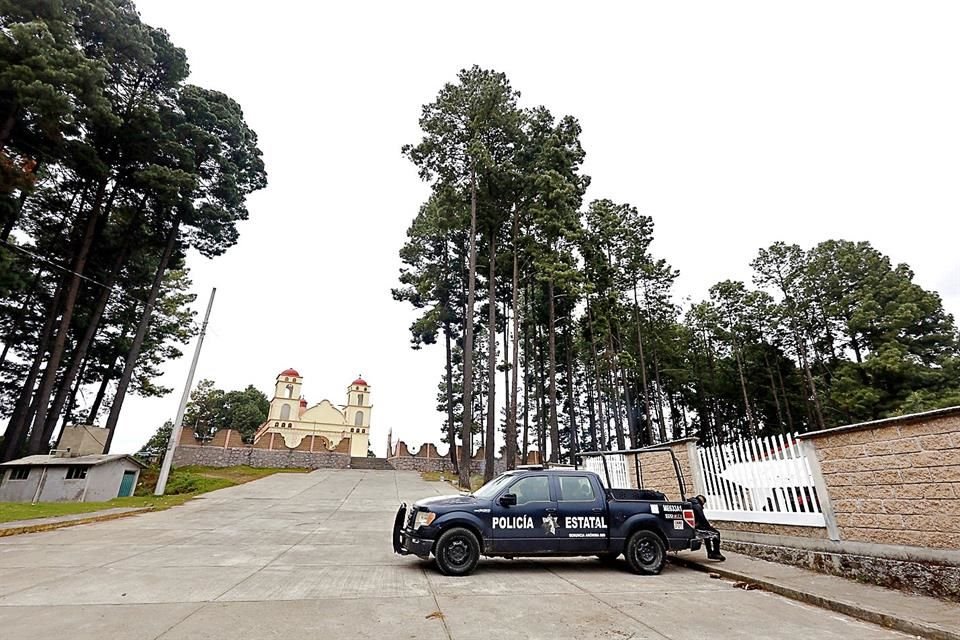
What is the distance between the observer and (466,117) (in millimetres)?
23875

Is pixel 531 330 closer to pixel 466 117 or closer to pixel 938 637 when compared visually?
pixel 466 117

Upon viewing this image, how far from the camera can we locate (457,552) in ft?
21.7

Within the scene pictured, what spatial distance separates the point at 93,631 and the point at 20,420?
23545mm

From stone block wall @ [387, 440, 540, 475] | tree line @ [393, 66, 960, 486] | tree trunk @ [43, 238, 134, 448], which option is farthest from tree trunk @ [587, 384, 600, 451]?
tree trunk @ [43, 238, 134, 448]

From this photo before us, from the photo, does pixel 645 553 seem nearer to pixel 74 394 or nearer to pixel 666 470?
pixel 666 470

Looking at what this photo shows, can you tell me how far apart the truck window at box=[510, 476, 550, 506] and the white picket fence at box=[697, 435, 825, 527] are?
390 centimetres

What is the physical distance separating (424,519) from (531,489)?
5.77 feet

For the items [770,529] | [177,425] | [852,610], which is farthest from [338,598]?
[177,425]

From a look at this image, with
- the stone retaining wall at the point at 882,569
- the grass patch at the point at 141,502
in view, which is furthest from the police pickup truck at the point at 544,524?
the grass patch at the point at 141,502

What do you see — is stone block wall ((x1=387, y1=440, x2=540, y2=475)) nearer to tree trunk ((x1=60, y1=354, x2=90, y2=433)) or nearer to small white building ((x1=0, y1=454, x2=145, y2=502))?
tree trunk ((x1=60, y1=354, x2=90, y2=433))

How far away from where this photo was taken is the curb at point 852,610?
13.6ft

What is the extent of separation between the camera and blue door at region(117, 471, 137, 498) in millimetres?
19156

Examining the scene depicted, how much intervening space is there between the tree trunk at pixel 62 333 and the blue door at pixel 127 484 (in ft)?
13.9

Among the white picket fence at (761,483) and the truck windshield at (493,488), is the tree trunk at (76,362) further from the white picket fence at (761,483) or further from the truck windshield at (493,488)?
the white picket fence at (761,483)
